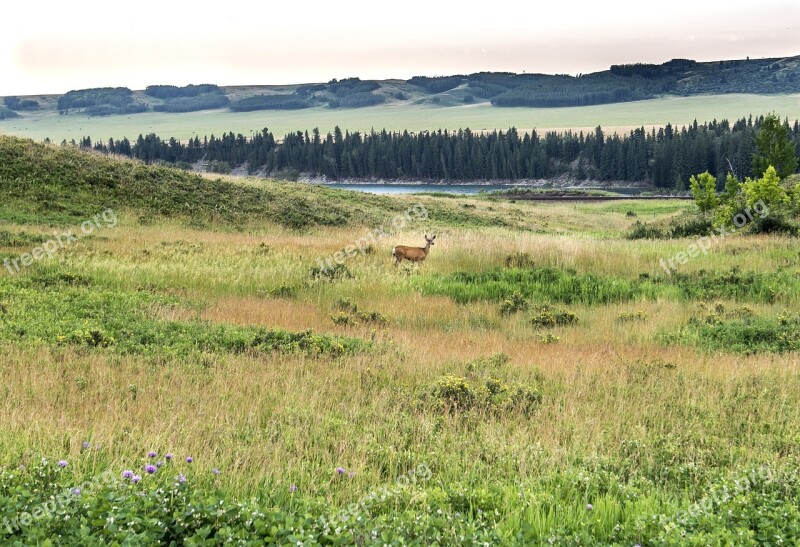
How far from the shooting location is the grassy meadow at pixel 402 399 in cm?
500

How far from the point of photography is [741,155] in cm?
13438

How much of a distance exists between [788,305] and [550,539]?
14813mm

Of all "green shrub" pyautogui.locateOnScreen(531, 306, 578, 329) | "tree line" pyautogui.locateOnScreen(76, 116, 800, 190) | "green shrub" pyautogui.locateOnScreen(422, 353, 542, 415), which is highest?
"tree line" pyautogui.locateOnScreen(76, 116, 800, 190)

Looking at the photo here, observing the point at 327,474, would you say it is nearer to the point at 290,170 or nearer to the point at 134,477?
the point at 134,477
